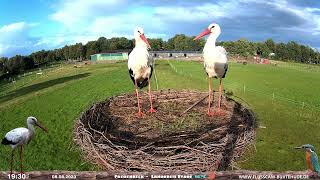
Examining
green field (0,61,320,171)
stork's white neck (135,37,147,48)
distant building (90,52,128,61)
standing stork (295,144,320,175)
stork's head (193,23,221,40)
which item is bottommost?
green field (0,61,320,171)

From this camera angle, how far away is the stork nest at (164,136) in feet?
19.7

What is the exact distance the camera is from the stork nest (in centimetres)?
601

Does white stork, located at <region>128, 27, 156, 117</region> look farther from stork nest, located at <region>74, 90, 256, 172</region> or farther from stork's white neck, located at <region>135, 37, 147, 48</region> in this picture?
stork nest, located at <region>74, 90, 256, 172</region>

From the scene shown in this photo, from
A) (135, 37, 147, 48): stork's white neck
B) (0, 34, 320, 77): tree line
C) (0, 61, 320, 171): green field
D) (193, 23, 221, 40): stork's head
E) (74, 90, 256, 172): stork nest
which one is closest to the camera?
(74, 90, 256, 172): stork nest

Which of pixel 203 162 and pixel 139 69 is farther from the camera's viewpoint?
pixel 139 69

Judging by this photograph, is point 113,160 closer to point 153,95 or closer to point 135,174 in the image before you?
point 135,174

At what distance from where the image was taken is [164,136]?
6773 millimetres

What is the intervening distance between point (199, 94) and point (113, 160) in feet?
13.9

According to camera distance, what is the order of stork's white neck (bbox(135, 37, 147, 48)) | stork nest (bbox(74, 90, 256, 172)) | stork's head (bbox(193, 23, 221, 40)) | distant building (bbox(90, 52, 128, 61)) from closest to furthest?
stork nest (bbox(74, 90, 256, 172)) → stork's white neck (bbox(135, 37, 147, 48)) → stork's head (bbox(193, 23, 221, 40)) → distant building (bbox(90, 52, 128, 61))

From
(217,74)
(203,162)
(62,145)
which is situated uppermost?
(217,74)

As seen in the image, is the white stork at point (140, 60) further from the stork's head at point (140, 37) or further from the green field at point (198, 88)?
the green field at point (198, 88)

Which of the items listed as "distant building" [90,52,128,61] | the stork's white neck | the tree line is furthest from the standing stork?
the tree line

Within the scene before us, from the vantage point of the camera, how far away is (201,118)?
26.6 feet

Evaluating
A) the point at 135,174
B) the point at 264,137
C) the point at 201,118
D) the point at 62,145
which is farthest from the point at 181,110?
the point at 62,145
